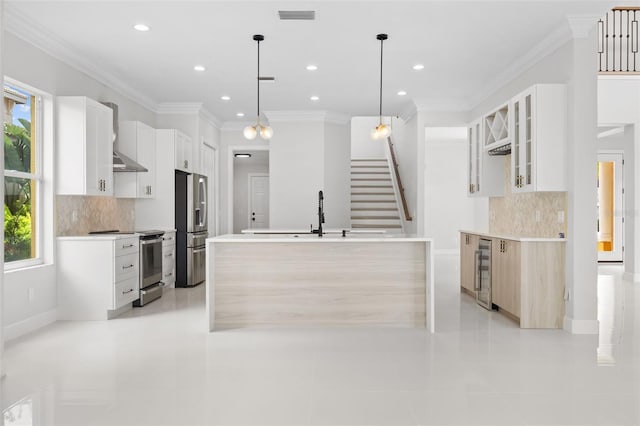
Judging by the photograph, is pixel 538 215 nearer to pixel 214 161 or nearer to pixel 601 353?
pixel 601 353

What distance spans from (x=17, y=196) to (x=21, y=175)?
0.23 m

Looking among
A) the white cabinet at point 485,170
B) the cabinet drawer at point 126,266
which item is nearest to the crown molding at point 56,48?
the cabinet drawer at point 126,266

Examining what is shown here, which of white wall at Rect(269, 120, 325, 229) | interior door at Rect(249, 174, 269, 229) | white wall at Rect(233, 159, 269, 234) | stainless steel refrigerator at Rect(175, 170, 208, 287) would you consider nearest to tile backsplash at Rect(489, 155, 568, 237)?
white wall at Rect(269, 120, 325, 229)

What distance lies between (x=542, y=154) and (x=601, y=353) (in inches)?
77.4

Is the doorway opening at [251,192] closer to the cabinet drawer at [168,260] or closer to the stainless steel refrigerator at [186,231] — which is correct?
the stainless steel refrigerator at [186,231]

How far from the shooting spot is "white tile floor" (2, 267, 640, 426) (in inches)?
111

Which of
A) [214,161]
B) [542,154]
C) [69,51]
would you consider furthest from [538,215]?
[214,161]

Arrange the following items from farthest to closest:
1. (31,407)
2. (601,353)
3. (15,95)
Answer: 1. (15,95)
2. (601,353)
3. (31,407)

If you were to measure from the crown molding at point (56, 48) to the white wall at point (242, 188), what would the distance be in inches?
234

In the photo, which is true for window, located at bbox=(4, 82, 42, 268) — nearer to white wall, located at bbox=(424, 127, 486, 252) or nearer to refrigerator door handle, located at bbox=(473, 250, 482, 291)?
refrigerator door handle, located at bbox=(473, 250, 482, 291)

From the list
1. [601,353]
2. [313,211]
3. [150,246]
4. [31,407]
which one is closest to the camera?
[31,407]

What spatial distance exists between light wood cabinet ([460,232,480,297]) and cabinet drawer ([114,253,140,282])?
170 inches

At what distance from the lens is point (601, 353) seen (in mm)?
4098

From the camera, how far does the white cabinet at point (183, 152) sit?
7664 millimetres
